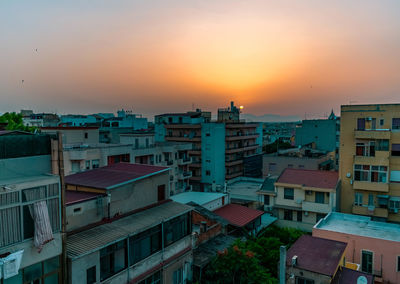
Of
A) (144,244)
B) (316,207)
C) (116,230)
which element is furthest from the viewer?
(316,207)

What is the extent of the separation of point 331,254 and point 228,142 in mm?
36543

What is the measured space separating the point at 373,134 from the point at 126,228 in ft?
78.8

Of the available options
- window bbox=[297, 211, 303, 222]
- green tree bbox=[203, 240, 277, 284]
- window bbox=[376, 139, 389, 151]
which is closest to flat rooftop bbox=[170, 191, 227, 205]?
window bbox=[297, 211, 303, 222]

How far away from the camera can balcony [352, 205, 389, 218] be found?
2717cm

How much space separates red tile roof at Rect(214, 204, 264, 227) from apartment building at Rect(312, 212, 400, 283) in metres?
5.78

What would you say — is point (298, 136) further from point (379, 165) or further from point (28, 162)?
point (28, 162)

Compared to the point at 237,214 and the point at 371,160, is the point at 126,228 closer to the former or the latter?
the point at 237,214

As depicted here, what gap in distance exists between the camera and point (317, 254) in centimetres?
1686

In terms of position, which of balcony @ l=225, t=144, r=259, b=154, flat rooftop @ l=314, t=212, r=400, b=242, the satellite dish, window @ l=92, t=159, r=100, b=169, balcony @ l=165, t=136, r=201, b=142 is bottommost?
flat rooftop @ l=314, t=212, r=400, b=242

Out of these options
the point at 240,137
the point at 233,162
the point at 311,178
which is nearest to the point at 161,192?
the point at 311,178

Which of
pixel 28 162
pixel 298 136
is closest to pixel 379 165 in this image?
pixel 28 162

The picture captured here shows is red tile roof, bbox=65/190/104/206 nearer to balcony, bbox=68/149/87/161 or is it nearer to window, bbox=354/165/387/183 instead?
balcony, bbox=68/149/87/161

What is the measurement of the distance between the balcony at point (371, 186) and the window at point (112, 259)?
23698 mm

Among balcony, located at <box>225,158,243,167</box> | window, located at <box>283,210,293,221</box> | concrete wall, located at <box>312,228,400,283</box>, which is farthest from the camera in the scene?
balcony, located at <box>225,158,243,167</box>
